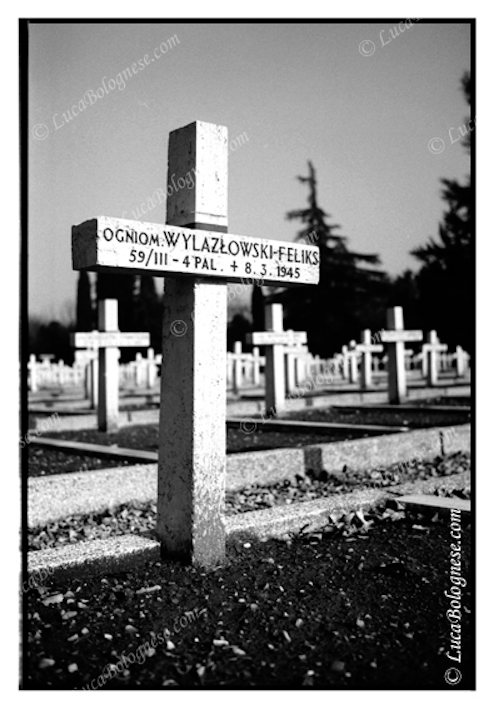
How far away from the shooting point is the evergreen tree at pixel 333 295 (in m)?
32.5

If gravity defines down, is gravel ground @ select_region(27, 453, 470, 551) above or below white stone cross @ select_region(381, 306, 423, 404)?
below

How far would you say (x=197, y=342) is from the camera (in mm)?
A: 3693

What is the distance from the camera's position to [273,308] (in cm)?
1339

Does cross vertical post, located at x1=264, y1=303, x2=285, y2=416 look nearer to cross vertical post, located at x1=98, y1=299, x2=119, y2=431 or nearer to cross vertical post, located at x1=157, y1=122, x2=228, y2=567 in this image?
cross vertical post, located at x1=98, y1=299, x2=119, y2=431

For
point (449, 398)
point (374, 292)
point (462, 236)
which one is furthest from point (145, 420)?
point (374, 292)

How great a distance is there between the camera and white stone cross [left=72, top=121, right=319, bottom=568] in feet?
12.1

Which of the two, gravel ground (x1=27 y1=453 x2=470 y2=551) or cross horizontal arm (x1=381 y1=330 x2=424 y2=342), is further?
cross horizontal arm (x1=381 y1=330 x2=424 y2=342)
